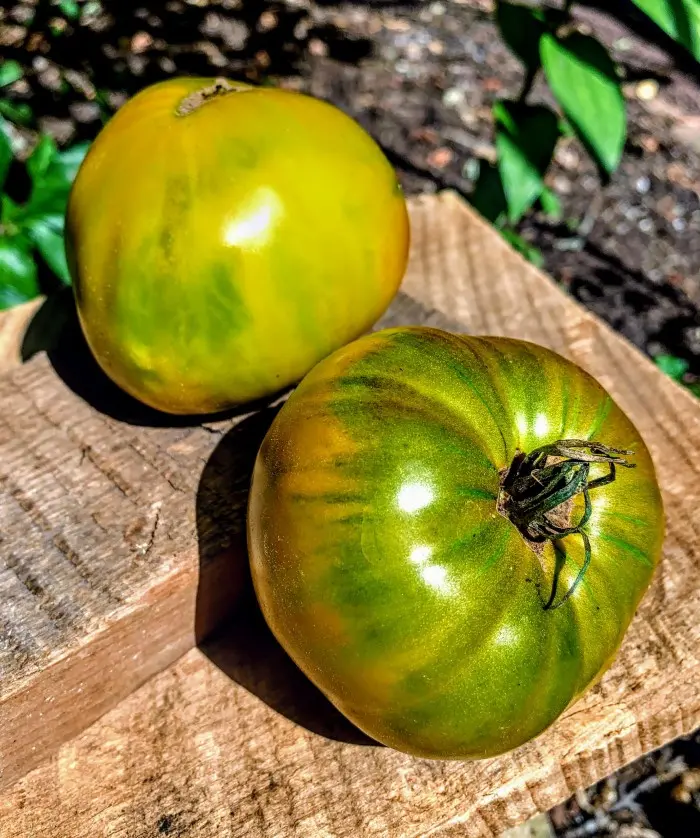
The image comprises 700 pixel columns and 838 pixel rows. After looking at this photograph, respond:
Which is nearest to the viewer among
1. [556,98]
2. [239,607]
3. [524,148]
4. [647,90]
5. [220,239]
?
[220,239]

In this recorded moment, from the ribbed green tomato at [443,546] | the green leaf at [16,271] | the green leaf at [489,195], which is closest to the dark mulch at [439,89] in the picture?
the green leaf at [489,195]

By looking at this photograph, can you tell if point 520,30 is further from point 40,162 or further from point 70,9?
point 70,9

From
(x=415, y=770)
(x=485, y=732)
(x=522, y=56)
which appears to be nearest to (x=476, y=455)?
(x=485, y=732)

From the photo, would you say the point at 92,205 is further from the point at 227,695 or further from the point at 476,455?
the point at 227,695

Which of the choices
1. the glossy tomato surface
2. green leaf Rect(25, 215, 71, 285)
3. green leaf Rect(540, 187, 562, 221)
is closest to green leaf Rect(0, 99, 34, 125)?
green leaf Rect(25, 215, 71, 285)

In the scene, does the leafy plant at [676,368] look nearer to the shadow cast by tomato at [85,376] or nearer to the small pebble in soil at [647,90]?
the small pebble in soil at [647,90]

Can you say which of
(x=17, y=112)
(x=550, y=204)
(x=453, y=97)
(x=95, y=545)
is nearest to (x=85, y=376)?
(x=95, y=545)

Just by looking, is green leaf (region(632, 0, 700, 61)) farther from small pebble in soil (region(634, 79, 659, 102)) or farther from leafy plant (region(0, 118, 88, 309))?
small pebble in soil (region(634, 79, 659, 102))
